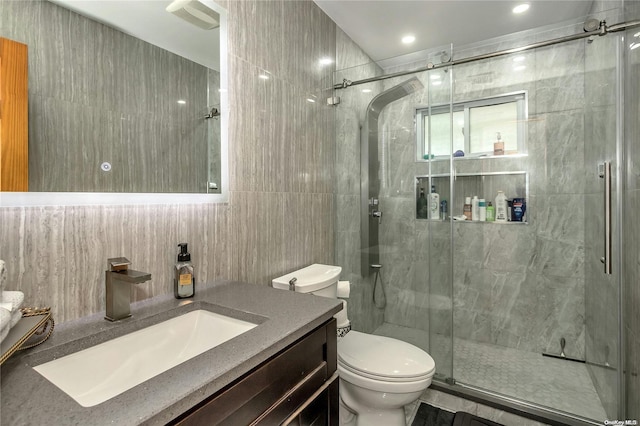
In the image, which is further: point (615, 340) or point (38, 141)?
point (615, 340)

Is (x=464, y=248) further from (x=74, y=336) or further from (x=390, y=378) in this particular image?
(x=74, y=336)

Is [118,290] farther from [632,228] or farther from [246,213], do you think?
[632,228]

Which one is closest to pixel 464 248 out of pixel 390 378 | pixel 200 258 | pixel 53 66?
pixel 390 378

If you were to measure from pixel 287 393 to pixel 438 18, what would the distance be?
8.42 feet

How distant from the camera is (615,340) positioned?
1648 millimetres

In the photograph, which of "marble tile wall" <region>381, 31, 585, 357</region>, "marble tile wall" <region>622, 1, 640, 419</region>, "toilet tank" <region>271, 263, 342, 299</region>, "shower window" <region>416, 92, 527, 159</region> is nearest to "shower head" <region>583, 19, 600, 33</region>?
"marble tile wall" <region>622, 1, 640, 419</region>

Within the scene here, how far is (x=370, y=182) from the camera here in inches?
90.4

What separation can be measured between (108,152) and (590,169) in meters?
2.69

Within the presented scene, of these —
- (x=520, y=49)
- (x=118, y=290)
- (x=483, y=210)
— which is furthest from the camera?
(x=483, y=210)

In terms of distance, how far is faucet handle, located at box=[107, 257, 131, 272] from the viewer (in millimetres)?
898

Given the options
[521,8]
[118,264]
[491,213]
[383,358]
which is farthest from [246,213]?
[521,8]

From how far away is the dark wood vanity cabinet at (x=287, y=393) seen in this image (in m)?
0.63

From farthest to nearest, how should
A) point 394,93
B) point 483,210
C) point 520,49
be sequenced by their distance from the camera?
point 483,210
point 394,93
point 520,49

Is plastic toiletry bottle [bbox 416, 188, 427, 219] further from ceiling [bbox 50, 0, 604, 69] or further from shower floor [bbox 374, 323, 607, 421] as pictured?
ceiling [bbox 50, 0, 604, 69]
